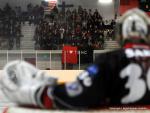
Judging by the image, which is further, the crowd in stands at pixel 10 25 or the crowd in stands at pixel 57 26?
the crowd in stands at pixel 57 26

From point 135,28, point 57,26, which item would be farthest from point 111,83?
point 57,26

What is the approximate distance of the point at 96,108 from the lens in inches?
A: 60.9

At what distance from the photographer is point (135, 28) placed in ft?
5.05

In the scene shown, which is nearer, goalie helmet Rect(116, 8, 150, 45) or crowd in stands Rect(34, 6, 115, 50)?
goalie helmet Rect(116, 8, 150, 45)

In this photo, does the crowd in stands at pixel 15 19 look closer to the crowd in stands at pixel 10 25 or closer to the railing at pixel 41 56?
the crowd in stands at pixel 10 25

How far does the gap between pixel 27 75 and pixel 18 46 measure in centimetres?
805

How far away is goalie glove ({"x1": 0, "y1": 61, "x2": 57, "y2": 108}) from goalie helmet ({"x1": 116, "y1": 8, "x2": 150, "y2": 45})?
331 millimetres

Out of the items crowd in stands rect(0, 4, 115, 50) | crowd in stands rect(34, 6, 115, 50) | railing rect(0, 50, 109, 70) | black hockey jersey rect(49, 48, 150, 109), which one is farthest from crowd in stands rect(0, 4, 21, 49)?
black hockey jersey rect(49, 48, 150, 109)

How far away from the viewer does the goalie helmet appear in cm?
154

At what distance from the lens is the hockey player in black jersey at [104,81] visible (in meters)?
1.42

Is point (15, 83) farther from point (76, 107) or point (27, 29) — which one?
point (27, 29)

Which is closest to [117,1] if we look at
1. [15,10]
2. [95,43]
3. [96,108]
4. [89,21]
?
[89,21]

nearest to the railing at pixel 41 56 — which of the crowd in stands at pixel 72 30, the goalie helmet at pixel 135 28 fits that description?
the crowd in stands at pixel 72 30

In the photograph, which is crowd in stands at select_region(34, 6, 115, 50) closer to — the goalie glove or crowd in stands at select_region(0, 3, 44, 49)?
crowd in stands at select_region(0, 3, 44, 49)
